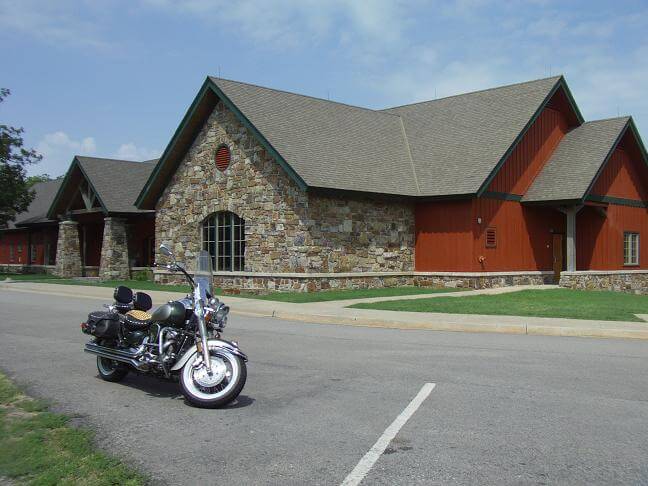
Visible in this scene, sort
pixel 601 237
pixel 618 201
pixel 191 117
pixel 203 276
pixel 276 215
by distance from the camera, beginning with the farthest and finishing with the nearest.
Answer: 1. pixel 618 201
2. pixel 601 237
3. pixel 191 117
4. pixel 276 215
5. pixel 203 276

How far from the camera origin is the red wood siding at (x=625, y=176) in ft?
94.6

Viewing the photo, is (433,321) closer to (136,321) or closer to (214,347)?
(136,321)

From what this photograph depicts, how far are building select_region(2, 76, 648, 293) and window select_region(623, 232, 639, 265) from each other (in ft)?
0.22

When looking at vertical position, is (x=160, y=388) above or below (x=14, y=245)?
below

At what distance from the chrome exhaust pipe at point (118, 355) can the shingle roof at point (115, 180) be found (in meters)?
27.0

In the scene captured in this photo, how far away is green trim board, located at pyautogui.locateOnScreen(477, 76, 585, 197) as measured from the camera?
24.9m

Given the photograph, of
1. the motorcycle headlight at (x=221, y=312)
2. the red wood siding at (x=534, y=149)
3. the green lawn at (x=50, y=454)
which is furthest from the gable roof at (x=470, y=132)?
the green lawn at (x=50, y=454)

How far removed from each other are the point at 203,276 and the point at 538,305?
13.2 metres

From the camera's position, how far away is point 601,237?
29094 millimetres

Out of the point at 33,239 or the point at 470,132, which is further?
the point at 33,239

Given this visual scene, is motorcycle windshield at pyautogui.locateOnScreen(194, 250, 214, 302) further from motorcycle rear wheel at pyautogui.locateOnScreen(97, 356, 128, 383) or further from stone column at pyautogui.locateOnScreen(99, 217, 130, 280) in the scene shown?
stone column at pyautogui.locateOnScreen(99, 217, 130, 280)

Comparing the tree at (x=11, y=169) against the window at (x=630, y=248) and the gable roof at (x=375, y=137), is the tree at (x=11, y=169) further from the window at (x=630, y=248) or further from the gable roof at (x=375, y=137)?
the window at (x=630, y=248)

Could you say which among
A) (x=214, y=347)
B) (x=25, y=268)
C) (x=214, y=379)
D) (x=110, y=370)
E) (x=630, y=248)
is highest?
(x=630, y=248)

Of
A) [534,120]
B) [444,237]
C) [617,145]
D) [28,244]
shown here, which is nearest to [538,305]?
[444,237]
